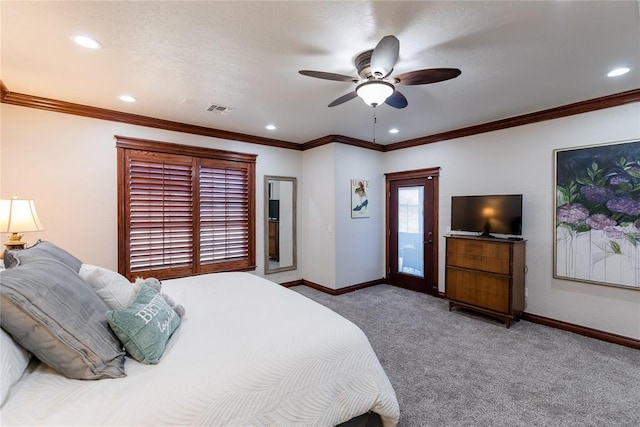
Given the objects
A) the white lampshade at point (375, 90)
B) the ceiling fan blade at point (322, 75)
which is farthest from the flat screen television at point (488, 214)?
the ceiling fan blade at point (322, 75)

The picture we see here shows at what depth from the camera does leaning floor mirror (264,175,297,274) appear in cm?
501

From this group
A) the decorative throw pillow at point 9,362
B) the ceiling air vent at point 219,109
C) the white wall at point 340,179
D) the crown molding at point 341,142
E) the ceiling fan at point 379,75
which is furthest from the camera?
the crown molding at point 341,142

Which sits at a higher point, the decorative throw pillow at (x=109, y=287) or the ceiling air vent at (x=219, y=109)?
the ceiling air vent at (x=219, y=109)

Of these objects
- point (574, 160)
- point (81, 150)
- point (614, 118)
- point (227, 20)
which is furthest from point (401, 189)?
point (81, 150)

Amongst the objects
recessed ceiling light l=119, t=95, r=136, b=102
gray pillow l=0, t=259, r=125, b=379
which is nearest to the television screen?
recessed ceiling light l=119, t=95, r=136, b=102

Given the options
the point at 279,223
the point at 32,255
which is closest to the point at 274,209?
the point at 279,223

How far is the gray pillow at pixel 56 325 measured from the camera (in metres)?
1.10

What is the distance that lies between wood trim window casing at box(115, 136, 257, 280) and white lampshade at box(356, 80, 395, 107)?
2.91 m

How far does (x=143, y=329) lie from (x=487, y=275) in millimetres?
3773

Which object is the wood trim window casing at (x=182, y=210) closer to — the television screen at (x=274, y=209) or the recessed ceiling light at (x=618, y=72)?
the television screen at (x=274, y=209)

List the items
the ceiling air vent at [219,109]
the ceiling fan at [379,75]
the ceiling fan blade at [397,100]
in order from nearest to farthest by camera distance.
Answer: the ceiling fan at [379,75] < the ceiling fan blade at [397,100] < the ceiling air vent at [219,109]

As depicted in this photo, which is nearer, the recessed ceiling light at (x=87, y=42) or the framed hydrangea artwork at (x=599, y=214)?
the recessed ceiling light at (x=87, y=42)

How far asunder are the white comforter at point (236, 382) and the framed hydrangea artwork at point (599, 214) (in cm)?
315

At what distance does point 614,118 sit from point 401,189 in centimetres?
285
